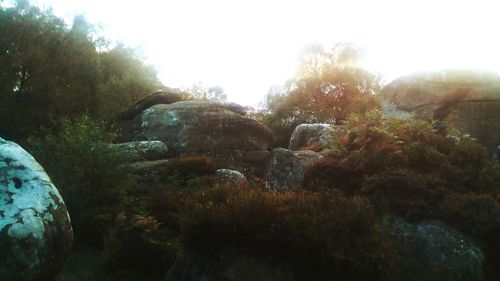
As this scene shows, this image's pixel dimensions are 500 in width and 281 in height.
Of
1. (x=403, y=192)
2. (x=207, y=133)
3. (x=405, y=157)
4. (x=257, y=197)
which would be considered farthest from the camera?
(x=207, y=133)

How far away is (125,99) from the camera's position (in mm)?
28203

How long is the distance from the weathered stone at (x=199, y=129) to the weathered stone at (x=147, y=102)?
1082 mm

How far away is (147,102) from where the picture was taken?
23.8 meters

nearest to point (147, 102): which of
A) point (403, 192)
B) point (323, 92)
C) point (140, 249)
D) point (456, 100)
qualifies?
point (456, 100)

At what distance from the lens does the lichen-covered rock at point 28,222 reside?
19.0 feet

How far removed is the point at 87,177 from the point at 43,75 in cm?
1327

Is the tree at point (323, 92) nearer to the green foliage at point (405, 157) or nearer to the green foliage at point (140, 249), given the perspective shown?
the green foliage at point (405, 157)

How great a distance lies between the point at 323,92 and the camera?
36.1m

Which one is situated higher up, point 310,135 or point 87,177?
point 87,177

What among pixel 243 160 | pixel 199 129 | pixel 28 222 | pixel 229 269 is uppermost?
pixel 28 222

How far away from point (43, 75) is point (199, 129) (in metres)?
8.95

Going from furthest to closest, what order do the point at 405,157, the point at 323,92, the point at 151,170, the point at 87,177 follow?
the point at 323,92 < the point at 151,170 < the point at 87,177 < the point at 405,157

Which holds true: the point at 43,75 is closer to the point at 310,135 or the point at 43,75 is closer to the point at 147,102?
the point at 147,102

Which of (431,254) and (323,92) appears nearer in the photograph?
(431,254)
